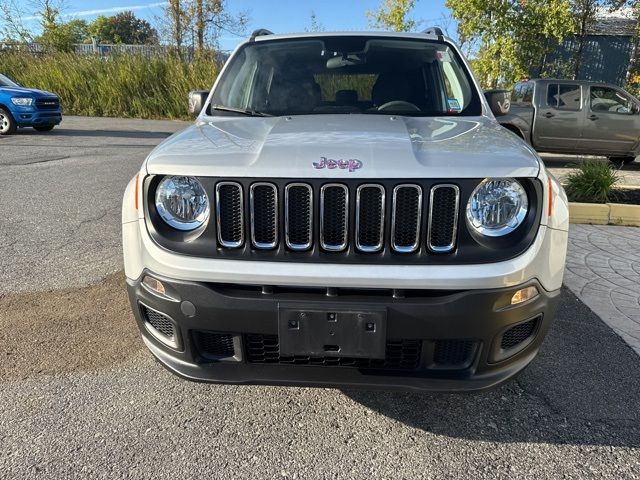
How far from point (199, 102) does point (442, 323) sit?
2.37m

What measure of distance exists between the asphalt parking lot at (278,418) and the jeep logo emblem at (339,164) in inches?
41.6

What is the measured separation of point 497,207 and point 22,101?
48.2ft

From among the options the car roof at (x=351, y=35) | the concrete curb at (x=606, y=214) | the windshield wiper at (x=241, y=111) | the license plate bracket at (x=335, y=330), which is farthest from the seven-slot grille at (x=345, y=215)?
the concrete curb at (x=606, y=214)

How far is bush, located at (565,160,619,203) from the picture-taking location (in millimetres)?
6648

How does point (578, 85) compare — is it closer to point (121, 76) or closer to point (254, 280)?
point (254, 280)

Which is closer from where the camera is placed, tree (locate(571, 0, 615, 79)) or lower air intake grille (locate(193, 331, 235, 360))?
lower air intake grille (locate(193, 331, 235, 360))

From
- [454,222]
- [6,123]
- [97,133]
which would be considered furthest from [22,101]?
[454,222]

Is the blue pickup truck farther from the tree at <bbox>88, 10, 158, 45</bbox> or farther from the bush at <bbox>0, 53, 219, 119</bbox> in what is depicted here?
the tree at <bbox>88, 10, 158, 45</bbox>

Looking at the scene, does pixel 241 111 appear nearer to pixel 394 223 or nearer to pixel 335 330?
pixel 394 223

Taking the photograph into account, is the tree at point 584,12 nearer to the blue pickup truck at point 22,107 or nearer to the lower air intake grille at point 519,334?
the blue pickup truck at point 22,107

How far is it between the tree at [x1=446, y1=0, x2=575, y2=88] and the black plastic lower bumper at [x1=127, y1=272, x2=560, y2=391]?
15.6 meters

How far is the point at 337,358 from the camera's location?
2131 millimetres

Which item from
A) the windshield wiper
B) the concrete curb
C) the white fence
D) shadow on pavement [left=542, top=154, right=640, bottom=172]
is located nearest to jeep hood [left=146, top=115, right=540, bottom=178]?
the windshield wiper

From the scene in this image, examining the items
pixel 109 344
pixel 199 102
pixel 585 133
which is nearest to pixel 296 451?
pixel 109 344
